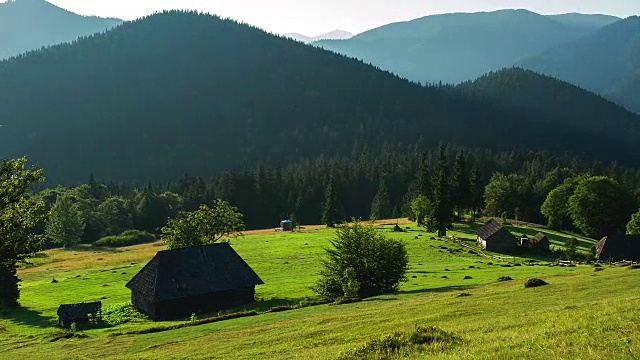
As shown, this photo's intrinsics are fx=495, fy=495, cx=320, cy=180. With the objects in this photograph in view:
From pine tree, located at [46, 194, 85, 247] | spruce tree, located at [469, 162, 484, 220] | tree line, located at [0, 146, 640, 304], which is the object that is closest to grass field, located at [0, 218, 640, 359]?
tree line, located at [0, 146, 640, 304]

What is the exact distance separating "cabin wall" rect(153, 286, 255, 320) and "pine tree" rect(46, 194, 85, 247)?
259 ft

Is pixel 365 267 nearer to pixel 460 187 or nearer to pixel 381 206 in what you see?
pixel 460 187

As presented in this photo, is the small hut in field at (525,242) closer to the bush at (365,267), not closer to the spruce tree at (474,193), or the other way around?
the spruce tree at (474,193)

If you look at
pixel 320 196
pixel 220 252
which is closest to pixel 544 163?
pixel 320 196

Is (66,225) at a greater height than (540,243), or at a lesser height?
lesser

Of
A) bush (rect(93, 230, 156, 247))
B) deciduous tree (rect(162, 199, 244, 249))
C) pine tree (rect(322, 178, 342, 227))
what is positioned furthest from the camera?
pine tree (rect(322, 178, 342, 227))

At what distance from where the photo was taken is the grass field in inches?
685

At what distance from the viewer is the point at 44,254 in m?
108

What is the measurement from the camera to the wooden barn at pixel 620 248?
7600cm

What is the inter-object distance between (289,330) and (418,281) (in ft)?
85.7

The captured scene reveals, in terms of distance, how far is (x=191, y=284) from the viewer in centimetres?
5600

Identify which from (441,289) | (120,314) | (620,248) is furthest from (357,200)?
(441,289)

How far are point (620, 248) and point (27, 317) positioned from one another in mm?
82033

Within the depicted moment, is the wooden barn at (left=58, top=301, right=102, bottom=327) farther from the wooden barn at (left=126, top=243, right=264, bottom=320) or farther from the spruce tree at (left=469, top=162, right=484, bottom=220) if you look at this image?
the spruce tree at (left=469, top=162, right=484, bottom=220)
